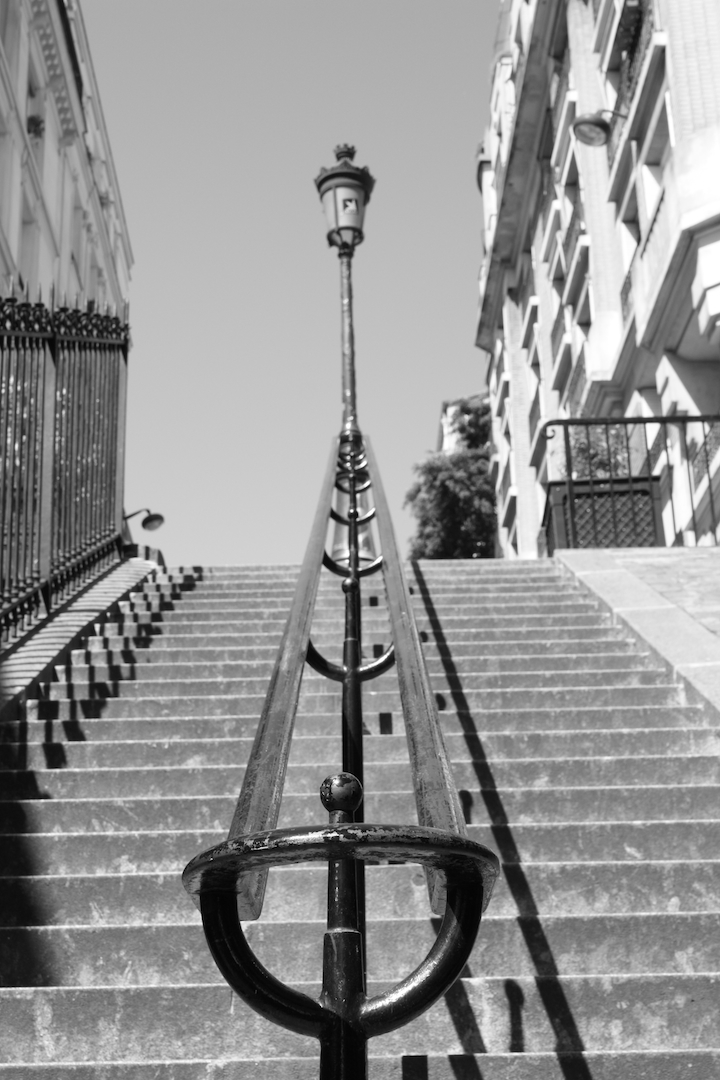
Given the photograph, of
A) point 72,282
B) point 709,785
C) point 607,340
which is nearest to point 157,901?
point 709,785

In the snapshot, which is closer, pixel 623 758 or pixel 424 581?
pixel 623 758

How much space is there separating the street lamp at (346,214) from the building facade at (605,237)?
278 cm

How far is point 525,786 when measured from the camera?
5.04 m

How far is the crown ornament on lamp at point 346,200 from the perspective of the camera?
32.6ft

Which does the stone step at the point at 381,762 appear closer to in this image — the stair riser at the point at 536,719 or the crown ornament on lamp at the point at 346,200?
the stair riser at the point at 536,719

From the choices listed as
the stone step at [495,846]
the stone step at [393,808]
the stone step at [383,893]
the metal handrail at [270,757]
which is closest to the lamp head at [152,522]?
the stone step at [393,808]

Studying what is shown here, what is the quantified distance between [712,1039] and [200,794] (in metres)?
2.32

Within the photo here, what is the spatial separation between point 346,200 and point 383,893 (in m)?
7.14

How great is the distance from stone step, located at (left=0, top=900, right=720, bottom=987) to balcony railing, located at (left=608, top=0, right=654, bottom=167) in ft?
51.9

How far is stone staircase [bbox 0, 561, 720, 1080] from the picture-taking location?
3.21 metres

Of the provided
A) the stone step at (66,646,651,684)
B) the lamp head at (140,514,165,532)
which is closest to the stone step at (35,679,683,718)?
A: the stone step at (66,646,651,684)

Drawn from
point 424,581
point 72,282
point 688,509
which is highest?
point 72,282

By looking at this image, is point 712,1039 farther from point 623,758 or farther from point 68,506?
point 68,506

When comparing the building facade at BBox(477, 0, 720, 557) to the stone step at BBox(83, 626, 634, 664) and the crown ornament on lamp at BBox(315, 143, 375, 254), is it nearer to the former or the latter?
the crown ornament on lamp at BBox(315, 143, 375, 254)
